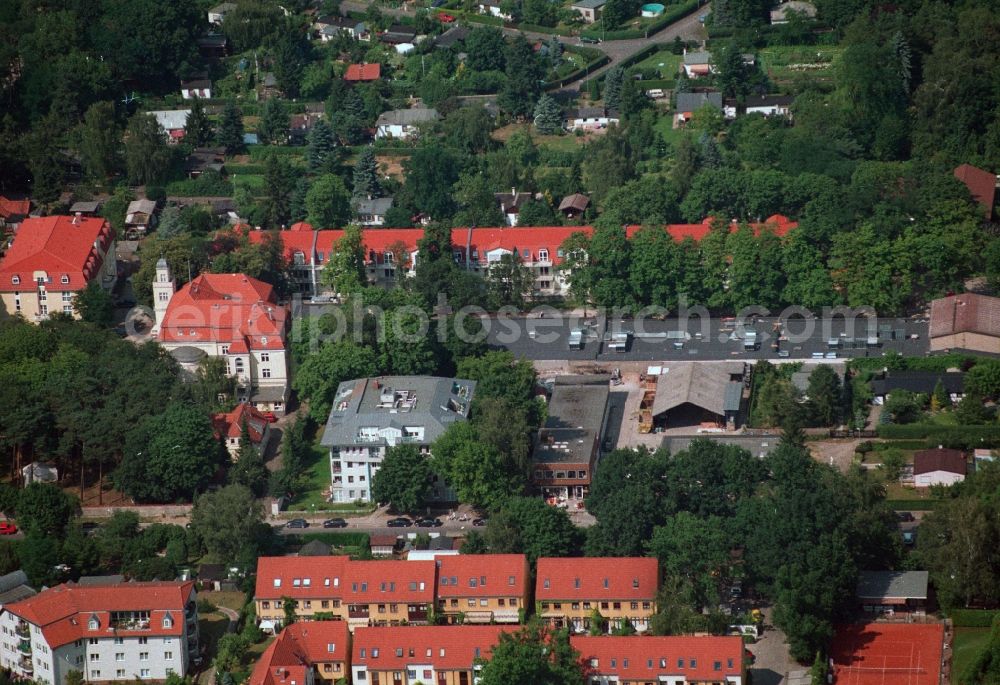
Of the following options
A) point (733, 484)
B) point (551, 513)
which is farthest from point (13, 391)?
point (733, 484)

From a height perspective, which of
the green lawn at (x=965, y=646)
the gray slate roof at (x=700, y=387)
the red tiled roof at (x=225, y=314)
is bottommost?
the green lawn at (x=965, y=646)

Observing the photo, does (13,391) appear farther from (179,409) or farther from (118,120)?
(118,120)

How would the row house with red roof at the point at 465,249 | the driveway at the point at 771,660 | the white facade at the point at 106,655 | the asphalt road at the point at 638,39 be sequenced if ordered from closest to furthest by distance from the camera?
the driveway at the point at 771,660, the white facade at the point at 106,655, the row house with red roof at the point at 465,249, the asphalt road at the point at 638,39

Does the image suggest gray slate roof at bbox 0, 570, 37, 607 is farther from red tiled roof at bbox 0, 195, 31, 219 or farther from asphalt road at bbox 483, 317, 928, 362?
red tiled roof at bbox 0, 195, 31, 219

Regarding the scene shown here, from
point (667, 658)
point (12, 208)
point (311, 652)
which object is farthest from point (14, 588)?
point (12, 208)

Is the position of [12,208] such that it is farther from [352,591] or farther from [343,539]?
[352,591]

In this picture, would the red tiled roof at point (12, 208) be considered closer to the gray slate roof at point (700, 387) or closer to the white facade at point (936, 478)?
the gray slate roof at point (700, 387)

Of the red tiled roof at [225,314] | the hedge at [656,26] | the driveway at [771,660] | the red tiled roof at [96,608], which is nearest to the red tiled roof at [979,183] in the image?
the hedge at [656,26]
